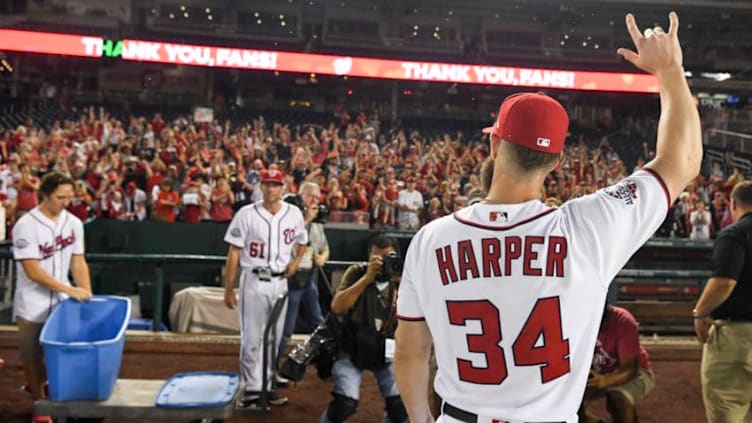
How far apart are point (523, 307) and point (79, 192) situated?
920cm

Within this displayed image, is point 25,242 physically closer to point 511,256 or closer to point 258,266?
point 258,266

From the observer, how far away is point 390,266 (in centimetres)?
370

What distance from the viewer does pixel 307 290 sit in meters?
6.30

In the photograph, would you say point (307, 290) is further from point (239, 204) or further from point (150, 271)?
point (239, 204)

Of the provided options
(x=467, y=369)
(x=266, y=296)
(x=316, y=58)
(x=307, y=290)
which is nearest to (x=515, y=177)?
(x=467, y=369)

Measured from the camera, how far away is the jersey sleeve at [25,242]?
4293 mm

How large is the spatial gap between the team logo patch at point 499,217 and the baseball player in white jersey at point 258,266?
3.84 meters

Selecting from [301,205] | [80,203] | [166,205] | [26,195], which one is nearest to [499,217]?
[301,205]

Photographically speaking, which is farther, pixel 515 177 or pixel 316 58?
pixel 316 58

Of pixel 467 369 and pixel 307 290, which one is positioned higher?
pixel 467 369

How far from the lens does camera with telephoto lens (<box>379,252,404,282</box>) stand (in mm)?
3705

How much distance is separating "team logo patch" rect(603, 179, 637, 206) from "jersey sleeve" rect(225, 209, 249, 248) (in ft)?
13.3

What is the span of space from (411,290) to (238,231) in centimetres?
378

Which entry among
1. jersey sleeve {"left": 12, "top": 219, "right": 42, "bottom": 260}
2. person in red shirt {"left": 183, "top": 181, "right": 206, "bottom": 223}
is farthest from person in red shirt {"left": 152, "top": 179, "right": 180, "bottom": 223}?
jersey sleeve {"left": 12, "top": 219, "right": 42, "bottom": 260}
